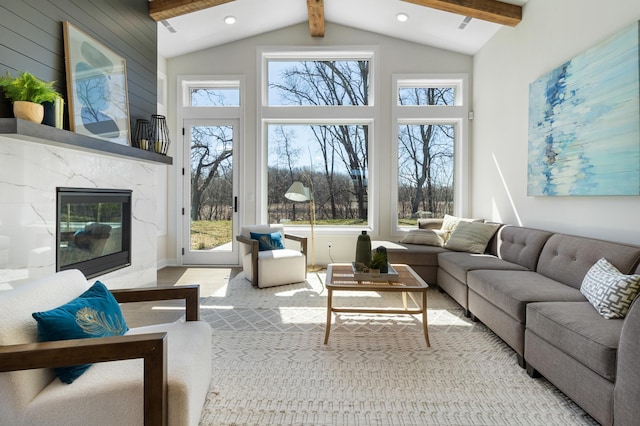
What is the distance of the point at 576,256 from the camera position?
8.84 feet

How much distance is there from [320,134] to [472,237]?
2728mm

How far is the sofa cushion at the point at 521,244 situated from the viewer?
3.22 metres

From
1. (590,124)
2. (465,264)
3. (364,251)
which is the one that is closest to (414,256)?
(465,264)

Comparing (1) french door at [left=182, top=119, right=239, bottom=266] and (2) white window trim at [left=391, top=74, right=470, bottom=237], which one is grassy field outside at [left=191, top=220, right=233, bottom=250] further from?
(2) white window trim at [left=391, top=74, right=470, bottom=237]

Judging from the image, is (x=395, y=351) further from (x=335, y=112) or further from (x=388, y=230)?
(x=335, y=112)

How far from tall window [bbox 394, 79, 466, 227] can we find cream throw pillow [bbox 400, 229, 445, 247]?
→ 0.78 m

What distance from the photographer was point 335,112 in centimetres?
541

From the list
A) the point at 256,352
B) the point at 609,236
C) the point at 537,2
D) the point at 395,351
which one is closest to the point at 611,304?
the point at 609,236

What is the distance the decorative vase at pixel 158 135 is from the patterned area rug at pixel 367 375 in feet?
6.01

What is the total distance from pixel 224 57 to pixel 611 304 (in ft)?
17.8

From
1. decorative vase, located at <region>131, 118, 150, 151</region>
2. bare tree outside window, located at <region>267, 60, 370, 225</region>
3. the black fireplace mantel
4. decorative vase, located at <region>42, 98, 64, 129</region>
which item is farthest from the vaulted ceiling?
decorative vase, located at <region>42, 98, 64, 129</region>

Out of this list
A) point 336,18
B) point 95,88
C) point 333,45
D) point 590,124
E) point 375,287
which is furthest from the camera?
point 333,45

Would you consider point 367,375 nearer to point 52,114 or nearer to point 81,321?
point 81,321

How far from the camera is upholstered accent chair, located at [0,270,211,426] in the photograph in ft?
4.11
